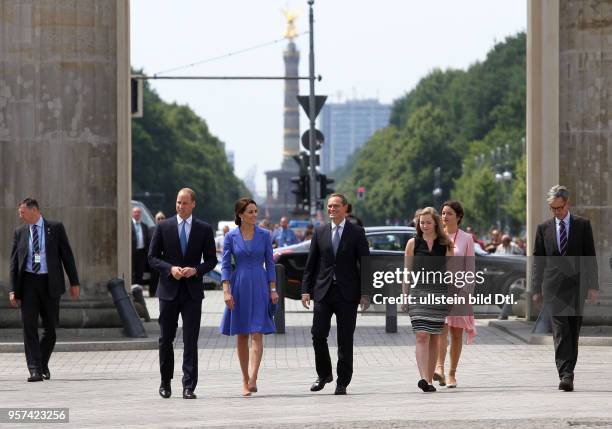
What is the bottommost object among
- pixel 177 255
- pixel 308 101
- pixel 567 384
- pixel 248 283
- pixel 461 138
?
pixel 567 384

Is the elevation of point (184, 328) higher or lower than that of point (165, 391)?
higher

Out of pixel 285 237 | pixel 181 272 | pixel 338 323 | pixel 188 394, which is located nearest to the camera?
pixel 188 394

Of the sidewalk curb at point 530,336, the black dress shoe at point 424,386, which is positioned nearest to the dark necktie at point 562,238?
the black dress shoe at point 424,386

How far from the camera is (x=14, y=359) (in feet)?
65.3

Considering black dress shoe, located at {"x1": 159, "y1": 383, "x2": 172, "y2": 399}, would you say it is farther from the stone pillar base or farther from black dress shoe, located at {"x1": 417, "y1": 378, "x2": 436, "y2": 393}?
the stone pillar base

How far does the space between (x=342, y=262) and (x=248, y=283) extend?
2.68ft

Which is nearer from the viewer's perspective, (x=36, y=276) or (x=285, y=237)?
A: (x=36, y=276)

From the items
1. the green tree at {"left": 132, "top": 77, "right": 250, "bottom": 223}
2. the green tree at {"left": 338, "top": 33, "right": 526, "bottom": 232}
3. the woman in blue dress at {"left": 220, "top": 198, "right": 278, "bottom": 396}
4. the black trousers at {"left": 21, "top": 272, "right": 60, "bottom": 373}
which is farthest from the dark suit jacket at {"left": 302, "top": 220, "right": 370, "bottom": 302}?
the green tree at {"left": 338, "top": 33, "right": 526, "bottom": 232}

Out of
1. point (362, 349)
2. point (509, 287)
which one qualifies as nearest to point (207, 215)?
point (509, 287)

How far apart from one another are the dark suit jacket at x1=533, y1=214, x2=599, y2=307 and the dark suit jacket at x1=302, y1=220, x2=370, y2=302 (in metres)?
1.53

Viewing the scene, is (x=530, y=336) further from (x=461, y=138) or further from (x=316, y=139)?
(x=461, y=138)

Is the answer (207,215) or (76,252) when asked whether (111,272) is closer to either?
(76,252)

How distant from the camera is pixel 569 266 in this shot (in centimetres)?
1556

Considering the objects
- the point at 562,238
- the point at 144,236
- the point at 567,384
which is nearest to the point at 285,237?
the point at 144,236
